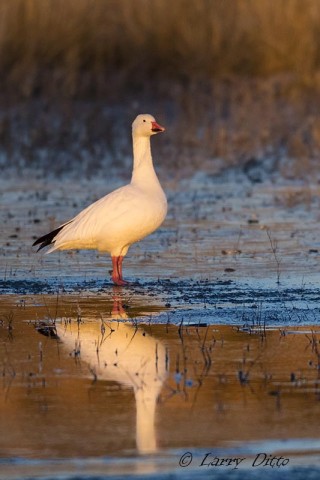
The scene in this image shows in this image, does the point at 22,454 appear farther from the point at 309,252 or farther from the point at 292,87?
the point at 292,87

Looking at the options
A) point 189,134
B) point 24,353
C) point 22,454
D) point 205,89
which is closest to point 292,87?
point 205,89

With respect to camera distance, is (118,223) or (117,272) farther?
(117,272)

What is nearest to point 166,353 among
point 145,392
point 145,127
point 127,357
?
point 127,357

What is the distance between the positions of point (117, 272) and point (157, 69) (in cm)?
1616

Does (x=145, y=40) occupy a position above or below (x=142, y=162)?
above

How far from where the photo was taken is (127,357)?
24.6ft

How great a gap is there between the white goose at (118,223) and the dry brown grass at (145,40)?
1375cm

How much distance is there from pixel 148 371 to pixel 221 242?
5.24 meters

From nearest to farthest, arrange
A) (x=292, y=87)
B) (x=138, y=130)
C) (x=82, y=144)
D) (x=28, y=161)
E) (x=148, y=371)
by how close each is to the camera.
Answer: (x=148, y=371) → (x=138, y=130) → (x=28, y=161) → (x=82, y=144) → (x=292, y=87)

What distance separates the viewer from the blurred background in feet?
72.4

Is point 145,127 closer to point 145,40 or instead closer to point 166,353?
point 166,353

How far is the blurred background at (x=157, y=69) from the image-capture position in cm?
2208

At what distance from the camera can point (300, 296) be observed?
374 inches

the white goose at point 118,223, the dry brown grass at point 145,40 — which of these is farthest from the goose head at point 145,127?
the dry brown grass at point 145,40
